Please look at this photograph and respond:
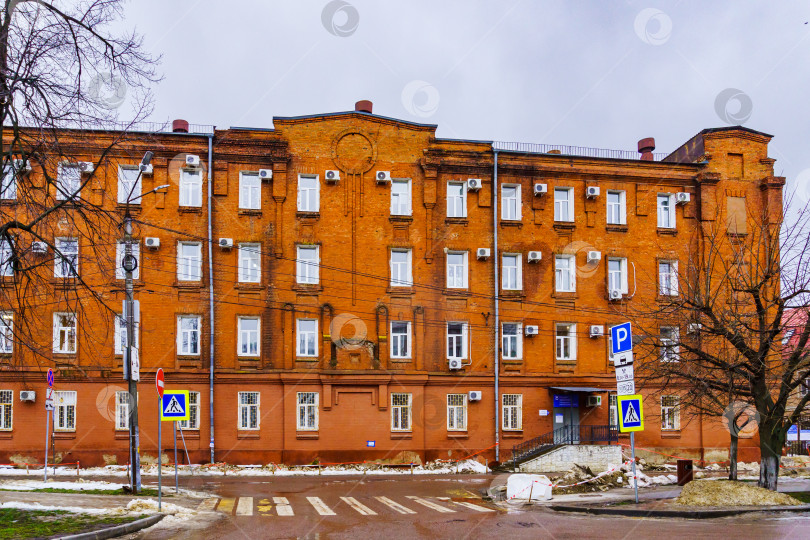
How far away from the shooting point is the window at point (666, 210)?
34.6m

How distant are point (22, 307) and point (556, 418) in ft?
79.6

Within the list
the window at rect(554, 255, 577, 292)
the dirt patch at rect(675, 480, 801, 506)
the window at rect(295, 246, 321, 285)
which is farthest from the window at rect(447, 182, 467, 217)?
the dirt patch at rect(675, 480, 801, 506)

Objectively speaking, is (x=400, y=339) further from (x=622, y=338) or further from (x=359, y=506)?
(x=622, y=338)

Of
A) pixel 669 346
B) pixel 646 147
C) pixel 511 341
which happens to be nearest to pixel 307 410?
pixel 511 341

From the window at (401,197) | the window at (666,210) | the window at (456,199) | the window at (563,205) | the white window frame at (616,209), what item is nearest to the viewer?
the window at (401,197)

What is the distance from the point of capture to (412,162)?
3238 centimetres

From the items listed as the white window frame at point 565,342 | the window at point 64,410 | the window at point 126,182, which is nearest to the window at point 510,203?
the white window frame at point 565,342

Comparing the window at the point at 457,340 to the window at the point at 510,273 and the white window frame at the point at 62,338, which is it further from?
the white window frame at the point at 62,338

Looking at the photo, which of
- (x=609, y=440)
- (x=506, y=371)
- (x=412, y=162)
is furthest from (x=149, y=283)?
(x=609, y=440)

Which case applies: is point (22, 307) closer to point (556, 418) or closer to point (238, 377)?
point (238, 377)

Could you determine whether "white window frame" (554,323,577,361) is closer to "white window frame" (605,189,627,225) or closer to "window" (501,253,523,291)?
"window" (501,253,523,291)

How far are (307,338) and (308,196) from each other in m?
5.90

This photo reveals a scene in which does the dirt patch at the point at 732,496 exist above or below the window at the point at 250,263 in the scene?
below

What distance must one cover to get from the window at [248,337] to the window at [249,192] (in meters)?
4.69
